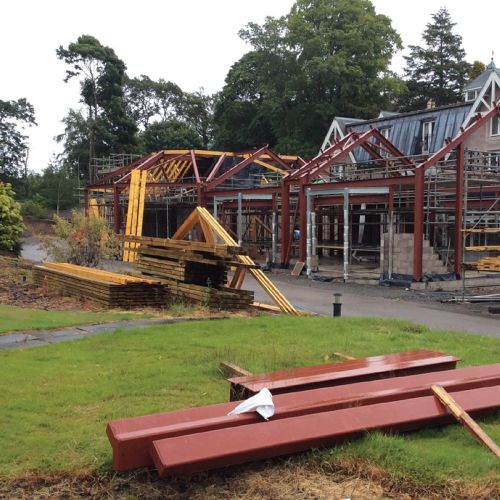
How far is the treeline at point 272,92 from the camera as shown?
48.7 m

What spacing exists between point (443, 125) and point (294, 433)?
28760 mm

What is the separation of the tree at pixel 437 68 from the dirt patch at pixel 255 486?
2434 inches

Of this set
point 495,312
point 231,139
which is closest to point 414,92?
point 231,139

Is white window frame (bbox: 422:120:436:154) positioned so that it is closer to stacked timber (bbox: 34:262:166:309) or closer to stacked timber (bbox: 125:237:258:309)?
stacked timber (bbox: 125:237:258:309)

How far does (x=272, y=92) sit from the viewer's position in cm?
5003

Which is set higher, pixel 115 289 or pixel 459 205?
pixel 459 205

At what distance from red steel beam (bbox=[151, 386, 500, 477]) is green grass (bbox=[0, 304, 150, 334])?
21.8ft

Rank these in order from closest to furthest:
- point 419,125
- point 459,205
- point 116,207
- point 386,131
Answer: point 459,205 → point 419,125 → point 116,207 → point 386,131

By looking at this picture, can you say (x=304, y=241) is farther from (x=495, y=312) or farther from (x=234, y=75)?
(x=234, y=75)

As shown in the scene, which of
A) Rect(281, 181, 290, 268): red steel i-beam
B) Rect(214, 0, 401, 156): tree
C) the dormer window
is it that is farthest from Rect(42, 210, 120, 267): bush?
Rect(214, 0, 401, 156): tree

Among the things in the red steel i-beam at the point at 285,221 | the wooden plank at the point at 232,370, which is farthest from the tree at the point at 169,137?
the wooden plank at the point at 232,370

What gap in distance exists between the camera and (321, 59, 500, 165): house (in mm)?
27797

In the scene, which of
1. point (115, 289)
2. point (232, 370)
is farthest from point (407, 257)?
point (232, 370)

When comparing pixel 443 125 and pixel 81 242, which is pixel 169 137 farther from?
pixel 81 242
